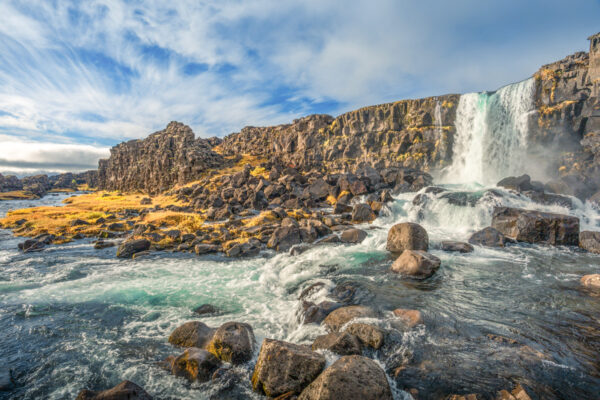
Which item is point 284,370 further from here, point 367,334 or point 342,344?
point 367,334

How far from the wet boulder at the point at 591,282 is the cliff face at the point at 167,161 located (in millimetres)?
69078

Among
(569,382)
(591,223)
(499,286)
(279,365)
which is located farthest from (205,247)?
(591,223)

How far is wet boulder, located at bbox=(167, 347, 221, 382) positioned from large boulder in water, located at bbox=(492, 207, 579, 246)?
20.8 meters

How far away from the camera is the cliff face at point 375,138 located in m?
54.3

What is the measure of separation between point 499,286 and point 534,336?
4342 millimetres

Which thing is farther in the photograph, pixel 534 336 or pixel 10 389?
pixel 534 336

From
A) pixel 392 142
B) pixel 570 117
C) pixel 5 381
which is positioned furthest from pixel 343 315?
pixel 392 142

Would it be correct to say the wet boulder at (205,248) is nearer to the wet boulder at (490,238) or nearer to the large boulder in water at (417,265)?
the large boulder in water at (417,265)

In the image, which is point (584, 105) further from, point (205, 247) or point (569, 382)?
point (205, 247)

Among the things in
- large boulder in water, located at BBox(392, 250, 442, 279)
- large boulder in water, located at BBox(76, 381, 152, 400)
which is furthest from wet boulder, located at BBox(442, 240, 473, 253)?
large boulder in water, located at BBox(76, 381, 152, 400)

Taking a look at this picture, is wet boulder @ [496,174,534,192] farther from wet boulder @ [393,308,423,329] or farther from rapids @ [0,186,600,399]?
wet boulder @ [393,308,423,329]

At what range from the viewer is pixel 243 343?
287 inches

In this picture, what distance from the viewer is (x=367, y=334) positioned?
24.6 ft

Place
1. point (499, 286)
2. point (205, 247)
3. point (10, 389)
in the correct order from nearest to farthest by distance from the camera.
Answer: point (10, 389)
point (499, 286)
point (205, 247)
